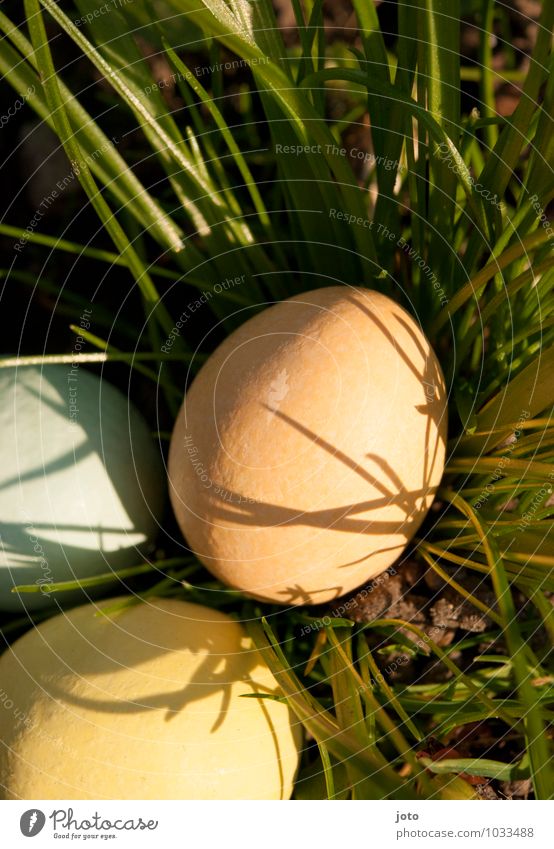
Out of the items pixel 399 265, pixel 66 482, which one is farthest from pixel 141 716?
pixel 399 265

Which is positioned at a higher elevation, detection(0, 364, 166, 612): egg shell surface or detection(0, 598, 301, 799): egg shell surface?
detection(0, 364, 166, 612): egg shell surface

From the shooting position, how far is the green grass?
0.46 m

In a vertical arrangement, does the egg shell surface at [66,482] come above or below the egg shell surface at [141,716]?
above

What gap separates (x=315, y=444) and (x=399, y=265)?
0.23m

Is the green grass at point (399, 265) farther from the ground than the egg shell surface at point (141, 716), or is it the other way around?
the green grass at point (399, 265)

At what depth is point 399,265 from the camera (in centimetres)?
61

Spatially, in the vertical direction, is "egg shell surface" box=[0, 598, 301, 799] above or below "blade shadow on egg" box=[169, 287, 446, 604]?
below

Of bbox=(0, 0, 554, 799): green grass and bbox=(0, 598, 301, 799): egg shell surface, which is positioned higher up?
bbox=(0, 0, 554, 799): green grass

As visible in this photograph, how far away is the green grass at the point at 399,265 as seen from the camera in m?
0.46

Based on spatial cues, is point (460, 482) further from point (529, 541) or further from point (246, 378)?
point (246, 378)

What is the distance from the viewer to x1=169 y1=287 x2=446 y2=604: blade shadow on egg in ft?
1.48

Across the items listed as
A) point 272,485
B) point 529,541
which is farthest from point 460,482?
point 272,485

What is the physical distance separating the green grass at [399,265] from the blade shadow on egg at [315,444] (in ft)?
0.16

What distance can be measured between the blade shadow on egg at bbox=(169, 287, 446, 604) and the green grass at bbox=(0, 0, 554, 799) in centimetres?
5
